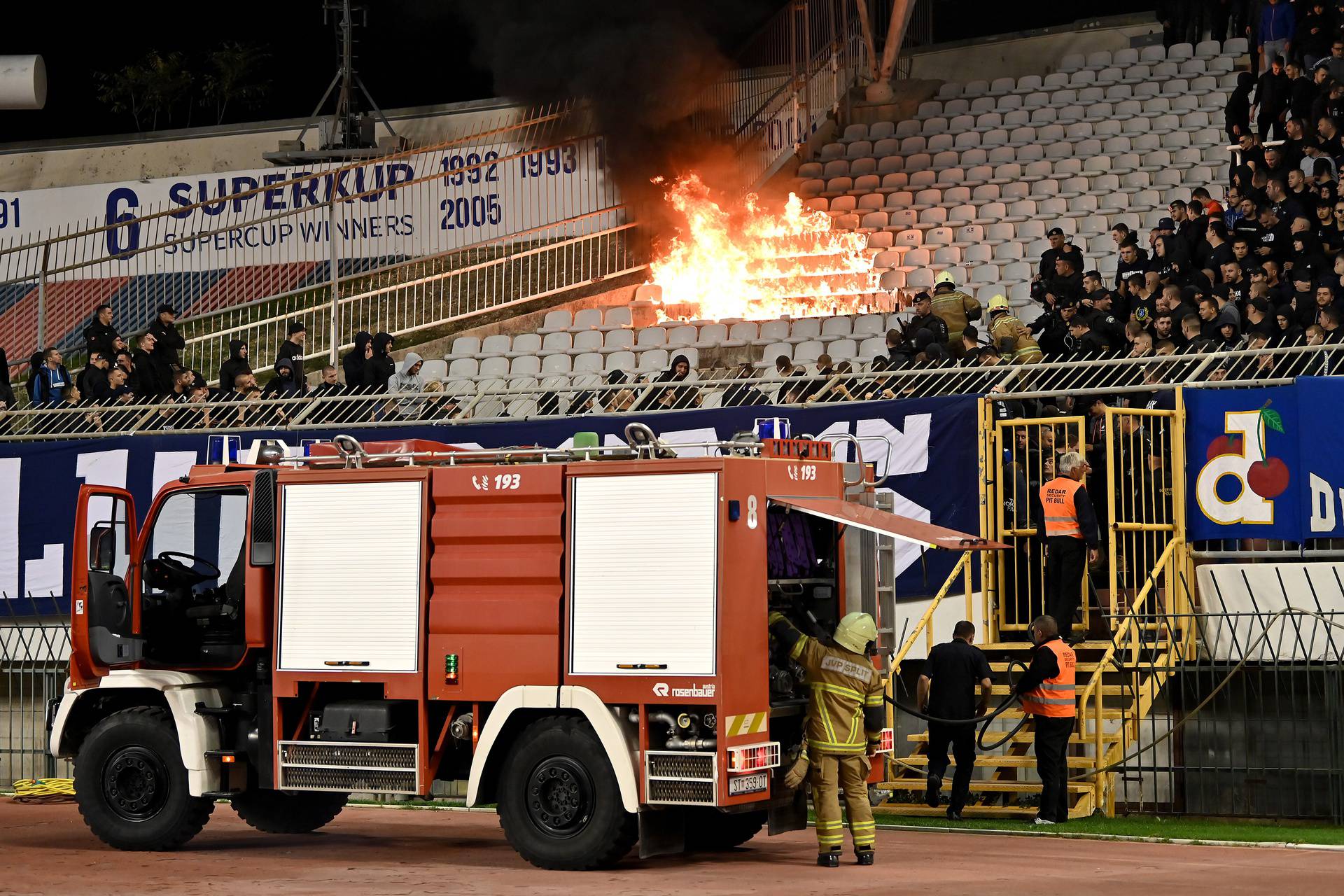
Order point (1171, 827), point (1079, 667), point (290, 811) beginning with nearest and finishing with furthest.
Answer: point (1171, 827)
point (290, 811)
point (1079, 667)

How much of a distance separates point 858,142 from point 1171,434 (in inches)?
615

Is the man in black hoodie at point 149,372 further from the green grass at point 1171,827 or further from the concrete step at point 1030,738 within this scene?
the green grass at point 1171,827

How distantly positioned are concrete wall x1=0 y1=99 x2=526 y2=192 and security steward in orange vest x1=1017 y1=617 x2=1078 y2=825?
757 inches

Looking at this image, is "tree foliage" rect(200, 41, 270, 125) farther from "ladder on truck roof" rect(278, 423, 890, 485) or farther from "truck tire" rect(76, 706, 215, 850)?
"truck tire" rect(76, 706, 215, 850)

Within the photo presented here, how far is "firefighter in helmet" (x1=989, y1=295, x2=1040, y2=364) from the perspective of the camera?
1641 centimetres

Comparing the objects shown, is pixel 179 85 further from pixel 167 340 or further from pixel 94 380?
pixel 94 380

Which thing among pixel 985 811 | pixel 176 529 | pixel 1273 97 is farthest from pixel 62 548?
pixel 1273 97

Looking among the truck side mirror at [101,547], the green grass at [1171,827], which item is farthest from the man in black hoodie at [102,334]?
the green grass at [1171,827]

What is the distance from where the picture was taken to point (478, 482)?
1173 centimetres

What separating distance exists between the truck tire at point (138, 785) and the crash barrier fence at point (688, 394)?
17.6 ft

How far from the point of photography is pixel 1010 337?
17.0m

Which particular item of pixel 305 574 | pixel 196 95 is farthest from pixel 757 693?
pixel 196 95

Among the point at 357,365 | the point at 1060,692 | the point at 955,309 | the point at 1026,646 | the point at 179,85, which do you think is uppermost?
the point at 179,85

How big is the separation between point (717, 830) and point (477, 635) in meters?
2.28
